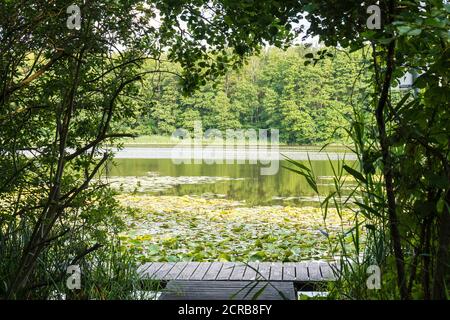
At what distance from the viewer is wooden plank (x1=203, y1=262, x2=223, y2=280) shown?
10.9ft

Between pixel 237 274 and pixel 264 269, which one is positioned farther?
pixel 264 269

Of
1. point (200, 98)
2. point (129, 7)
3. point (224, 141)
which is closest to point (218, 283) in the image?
point (129, 7)

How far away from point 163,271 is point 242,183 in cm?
593

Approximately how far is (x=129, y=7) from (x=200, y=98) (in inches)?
579

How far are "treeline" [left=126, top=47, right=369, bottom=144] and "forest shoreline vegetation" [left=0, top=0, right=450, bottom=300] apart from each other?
11.9 m

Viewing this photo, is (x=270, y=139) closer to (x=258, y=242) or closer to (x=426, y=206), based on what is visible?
(x=258, y=242)

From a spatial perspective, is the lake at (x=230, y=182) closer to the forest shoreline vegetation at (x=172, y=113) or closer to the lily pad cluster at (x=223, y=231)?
the lily pad cluster at (x=223, y=231)

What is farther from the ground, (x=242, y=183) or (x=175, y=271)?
(x=242, y=183)

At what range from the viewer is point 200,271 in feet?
11.4

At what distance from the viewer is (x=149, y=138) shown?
58.1 ft

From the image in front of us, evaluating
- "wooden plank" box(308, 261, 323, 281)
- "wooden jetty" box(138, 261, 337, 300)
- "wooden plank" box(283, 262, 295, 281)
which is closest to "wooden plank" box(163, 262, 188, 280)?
"wooden jetty" box(138, 261, 337, 300)

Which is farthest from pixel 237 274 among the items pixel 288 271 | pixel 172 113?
pixel 172 113

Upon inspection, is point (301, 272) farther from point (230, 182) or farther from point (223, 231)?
point (230, 182)

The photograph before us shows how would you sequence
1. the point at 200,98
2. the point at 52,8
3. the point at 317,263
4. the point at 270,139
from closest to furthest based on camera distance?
the point at 52,8 → the point at 317,263 → the point at 200,98 → the point at 270,139
